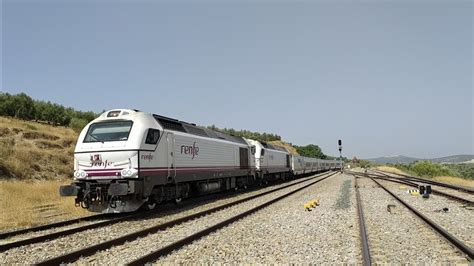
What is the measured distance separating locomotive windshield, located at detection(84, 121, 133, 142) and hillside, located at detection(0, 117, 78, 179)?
1618 centimetres

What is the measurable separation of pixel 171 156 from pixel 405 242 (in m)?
9.09

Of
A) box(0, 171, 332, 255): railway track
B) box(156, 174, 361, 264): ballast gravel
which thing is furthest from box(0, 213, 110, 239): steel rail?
box(156, 174, 361, 264): ballast gravel

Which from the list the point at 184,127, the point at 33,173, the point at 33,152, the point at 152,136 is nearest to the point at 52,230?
the point at 152,136

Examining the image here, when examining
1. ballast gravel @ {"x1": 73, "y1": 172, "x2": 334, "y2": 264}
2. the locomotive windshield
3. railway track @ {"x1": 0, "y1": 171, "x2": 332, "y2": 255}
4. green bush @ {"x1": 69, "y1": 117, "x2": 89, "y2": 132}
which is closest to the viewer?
ballast gravel @ {"x1": 73, "y1": 172, "x2": 334, "y2": 264}

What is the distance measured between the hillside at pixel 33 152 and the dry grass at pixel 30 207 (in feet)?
24.2

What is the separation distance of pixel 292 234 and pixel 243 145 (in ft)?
55.2

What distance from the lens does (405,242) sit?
8.66 meters

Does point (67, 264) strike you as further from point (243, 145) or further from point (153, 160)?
point (243, 145)

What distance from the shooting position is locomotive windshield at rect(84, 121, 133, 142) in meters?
13.3

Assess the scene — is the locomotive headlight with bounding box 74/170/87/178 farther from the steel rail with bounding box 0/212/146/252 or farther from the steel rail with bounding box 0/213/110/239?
the steel rail with bounding box 0/212/146/252

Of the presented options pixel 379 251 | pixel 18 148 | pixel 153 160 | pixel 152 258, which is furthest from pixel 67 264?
pixel 18 148

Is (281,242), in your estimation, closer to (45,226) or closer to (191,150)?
(45,226)

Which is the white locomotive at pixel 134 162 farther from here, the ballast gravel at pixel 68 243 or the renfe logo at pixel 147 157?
the ballast gravel at pixel 68 243

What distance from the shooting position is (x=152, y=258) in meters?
7.35
